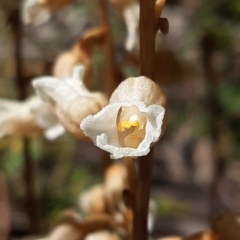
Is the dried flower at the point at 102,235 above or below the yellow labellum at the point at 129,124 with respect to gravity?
below

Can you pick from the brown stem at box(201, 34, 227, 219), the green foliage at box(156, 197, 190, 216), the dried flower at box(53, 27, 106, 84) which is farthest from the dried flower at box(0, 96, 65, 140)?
the brown stem at box(201, 34, 227, 219)

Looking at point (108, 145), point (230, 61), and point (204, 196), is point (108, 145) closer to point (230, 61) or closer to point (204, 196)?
point (204, 196)

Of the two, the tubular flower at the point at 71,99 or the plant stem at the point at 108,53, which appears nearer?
the tubular flower at the point at 71,99

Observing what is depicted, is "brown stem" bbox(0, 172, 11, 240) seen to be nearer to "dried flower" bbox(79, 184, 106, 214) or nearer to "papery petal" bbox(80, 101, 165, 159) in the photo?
"dried flower" bbox(79, 184, 106, 214)

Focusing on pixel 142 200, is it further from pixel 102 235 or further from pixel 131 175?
pixel 102 235

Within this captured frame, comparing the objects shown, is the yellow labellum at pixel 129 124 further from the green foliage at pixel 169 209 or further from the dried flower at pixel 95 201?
the green foliage at pixel 169 209

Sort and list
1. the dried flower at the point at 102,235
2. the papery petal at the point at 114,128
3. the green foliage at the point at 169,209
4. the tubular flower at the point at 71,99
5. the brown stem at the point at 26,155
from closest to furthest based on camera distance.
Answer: the papery petal at the point at 114,128, the tubular flower at the point at 71,99, the dried flower at the point at 102,235, the brown stem at the point at 26,155, the green foliage at the point at 169,209

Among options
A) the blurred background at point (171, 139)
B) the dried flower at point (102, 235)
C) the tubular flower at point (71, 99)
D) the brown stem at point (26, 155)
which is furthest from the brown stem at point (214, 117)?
the tubular flower at point (71, 99)
